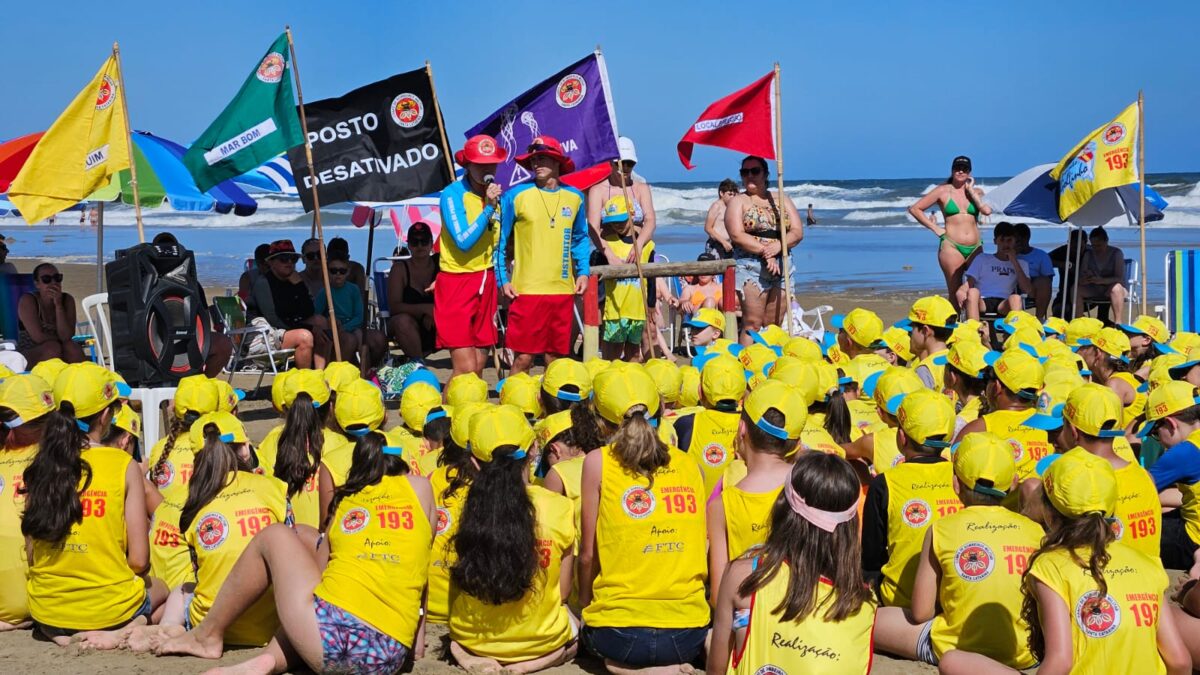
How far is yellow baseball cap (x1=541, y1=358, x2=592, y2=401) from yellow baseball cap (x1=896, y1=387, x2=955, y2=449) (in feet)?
4.87

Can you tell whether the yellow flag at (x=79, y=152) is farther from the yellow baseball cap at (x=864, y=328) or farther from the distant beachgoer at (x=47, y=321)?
the yellow baseball cap at (x=864, y=328)

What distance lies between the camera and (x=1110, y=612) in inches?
146

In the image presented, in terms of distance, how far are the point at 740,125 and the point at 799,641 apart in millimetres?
7325

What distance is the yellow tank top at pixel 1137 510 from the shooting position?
4.70 meters

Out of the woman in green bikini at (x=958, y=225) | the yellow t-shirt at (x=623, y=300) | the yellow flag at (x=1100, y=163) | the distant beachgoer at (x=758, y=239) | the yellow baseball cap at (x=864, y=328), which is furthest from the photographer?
the woman in green bikini at (x=958, y=225)

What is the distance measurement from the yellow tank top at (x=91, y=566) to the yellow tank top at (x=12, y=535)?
0.15 meters

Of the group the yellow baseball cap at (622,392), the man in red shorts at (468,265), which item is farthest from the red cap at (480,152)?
the yellow baseball cap at (622,392)

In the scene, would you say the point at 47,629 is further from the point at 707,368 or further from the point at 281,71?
the point at 281,71

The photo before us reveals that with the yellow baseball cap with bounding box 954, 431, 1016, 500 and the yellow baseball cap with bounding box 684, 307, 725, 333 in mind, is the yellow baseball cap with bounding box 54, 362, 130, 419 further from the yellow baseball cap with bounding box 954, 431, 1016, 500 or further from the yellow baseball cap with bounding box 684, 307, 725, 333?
the yellow baseball cap with bounding box 684, 307, 725, 333

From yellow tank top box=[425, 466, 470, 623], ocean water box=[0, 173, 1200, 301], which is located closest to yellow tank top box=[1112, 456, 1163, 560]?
yellow tank top box=[425, 466, 470, 623]

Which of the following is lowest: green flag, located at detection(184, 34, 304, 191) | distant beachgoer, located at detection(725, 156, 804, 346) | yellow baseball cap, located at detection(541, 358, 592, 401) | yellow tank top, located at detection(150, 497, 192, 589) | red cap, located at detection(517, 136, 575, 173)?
yellow tank top, located at detection(150, 497, 192, 589)

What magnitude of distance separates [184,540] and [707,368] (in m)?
2.41

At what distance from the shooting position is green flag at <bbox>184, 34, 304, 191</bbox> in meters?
8.86

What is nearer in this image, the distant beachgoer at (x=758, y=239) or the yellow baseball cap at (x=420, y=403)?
the yellow baseball cap at (x=420, y=403)
